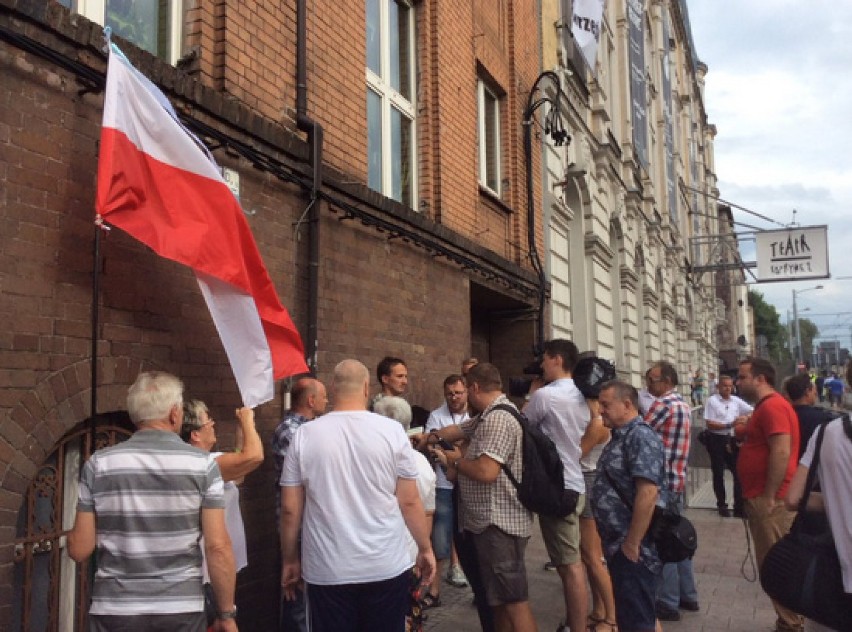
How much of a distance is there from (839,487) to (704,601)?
3.63 m

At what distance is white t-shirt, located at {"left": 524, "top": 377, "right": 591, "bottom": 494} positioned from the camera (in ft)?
18.3

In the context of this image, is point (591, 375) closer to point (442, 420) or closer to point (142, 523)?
point (442, 420)

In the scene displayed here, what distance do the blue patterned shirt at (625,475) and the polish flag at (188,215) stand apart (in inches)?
76.1

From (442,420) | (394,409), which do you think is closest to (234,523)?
(394,409)

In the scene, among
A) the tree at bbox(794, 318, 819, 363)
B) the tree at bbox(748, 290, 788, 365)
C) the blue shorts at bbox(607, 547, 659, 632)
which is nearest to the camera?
the blue shorts at bbox(607, 547, 659, 632)

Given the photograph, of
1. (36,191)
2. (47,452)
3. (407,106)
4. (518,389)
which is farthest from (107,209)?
(407,106)

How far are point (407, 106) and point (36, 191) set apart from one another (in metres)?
5.20

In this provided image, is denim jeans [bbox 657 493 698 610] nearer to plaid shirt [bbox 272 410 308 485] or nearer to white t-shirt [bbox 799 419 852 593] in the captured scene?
white t-shirt [bbox 799 419 852 593]

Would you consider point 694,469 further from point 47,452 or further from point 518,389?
point 47,452

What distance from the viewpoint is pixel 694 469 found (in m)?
15.3

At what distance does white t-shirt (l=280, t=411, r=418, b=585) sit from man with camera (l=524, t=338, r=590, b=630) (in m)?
1.79

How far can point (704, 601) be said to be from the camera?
6633 millimetres

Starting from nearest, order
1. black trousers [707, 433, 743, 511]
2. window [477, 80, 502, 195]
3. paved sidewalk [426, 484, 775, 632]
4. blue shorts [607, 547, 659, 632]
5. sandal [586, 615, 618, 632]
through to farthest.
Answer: blue shorts [607, 547, 659, 632] → sandal [586, 615, 618, 632] → paved sidewalk [426, 484, 775, 632] → window [477, 80, 502, 195] → black trousers [707, 433, 743, 511]

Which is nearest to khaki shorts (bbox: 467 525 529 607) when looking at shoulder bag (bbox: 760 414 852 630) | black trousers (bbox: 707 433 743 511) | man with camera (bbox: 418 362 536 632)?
man with camera (bbox: 418 362 536 632)
